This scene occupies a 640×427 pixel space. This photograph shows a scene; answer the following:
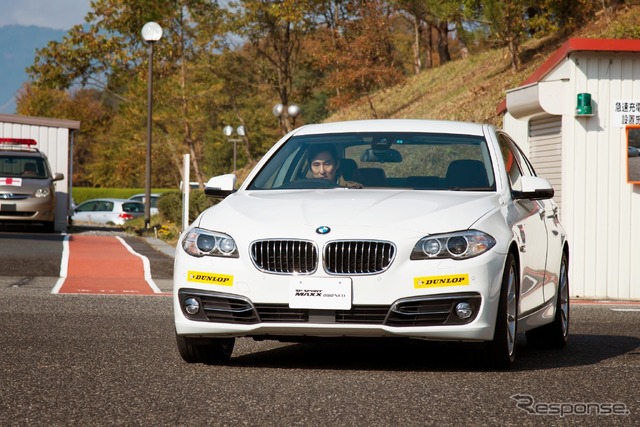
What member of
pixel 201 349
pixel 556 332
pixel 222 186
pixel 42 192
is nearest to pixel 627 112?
pixel 556 332

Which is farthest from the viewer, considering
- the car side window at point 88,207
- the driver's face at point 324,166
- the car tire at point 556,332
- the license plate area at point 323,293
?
the car side window at point 88,207

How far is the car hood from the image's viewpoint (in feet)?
24.7

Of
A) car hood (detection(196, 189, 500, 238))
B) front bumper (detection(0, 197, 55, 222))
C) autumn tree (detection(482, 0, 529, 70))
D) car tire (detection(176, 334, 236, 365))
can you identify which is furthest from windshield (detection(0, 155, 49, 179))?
car tire (detection(176, 334, 236, 365))

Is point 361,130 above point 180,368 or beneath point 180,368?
above

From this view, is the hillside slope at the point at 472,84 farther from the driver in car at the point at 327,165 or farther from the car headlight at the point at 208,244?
the car headlight at the point at 208,244

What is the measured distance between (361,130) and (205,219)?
1.82 metres

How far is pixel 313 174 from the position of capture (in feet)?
29.4

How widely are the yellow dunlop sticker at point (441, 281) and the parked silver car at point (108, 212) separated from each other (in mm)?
37664

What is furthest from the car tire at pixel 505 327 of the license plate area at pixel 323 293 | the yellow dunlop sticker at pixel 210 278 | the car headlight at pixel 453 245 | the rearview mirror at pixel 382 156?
the yellow dunlop sticker at pixel 210 278

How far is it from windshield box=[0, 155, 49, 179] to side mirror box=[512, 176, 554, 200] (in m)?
21.4

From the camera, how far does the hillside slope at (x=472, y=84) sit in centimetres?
3503

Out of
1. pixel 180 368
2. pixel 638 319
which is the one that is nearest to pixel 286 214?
pixel 180 368

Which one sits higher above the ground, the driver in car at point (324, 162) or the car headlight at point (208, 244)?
the driver in car at point (324, 162)

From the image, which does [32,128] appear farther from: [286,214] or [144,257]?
[286,214]
